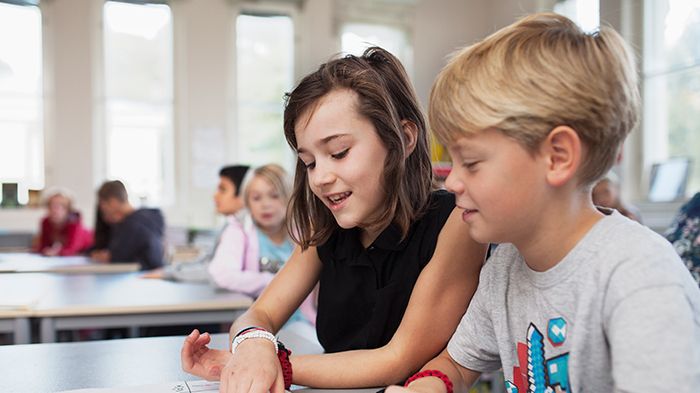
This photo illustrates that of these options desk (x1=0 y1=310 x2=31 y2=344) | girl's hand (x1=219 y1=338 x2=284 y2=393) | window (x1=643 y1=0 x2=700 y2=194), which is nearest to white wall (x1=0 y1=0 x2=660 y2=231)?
window (x1=643 y1=0 x2=700 y2=194)

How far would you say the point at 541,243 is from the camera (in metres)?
0.85

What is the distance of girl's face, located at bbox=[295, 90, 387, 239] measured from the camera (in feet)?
3.61

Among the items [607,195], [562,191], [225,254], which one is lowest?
[225,254]

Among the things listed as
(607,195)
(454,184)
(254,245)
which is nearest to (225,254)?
(254,245)

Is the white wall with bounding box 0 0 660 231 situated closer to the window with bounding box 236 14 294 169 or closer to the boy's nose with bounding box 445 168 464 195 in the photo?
the window with bounding box 236 14 294 169

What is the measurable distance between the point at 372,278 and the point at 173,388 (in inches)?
15.8

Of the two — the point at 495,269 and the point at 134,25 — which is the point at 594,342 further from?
the point at 134,25

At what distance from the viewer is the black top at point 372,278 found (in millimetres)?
1183

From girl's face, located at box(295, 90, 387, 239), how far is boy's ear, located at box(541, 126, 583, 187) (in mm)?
389

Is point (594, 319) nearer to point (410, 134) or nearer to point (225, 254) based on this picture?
point (410, 134)

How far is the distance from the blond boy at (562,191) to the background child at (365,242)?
0.23 m

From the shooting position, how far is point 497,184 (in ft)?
2.61

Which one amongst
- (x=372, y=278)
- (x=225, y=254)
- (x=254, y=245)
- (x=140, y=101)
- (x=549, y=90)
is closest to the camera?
(x=549, y=90)

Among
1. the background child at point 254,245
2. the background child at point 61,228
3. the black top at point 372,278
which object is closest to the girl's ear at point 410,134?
the black top at point 372,278
